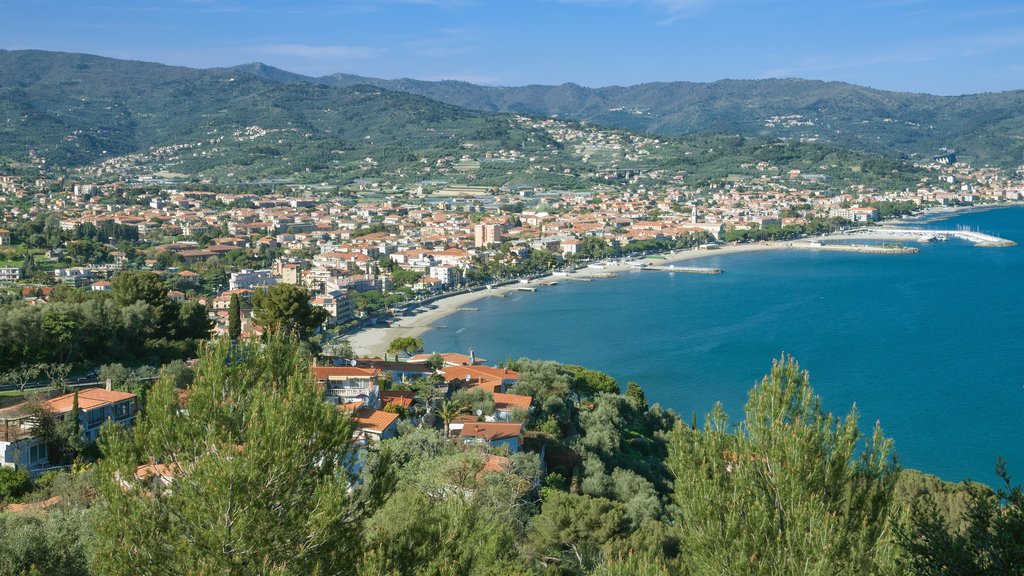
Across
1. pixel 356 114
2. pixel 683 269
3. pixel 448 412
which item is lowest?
pixel 683 269

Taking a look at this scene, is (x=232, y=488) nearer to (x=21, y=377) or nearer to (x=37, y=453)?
(x=37, y=453)

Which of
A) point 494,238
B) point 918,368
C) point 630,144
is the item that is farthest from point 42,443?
point 630,144

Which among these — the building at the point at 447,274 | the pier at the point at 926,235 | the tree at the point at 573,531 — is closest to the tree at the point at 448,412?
the tree at the point at 573,531

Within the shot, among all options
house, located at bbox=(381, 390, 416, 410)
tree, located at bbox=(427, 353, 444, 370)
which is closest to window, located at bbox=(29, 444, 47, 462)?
house, located at bbox=(381, 390, 416, 410)

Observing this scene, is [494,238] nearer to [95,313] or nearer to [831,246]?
[831,246]

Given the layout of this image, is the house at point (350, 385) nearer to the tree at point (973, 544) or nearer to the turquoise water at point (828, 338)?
the turquoise water at point (828, 338)

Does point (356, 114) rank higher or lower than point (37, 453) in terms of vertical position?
higher

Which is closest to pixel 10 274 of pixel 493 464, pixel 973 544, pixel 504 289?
pixel 504 289
